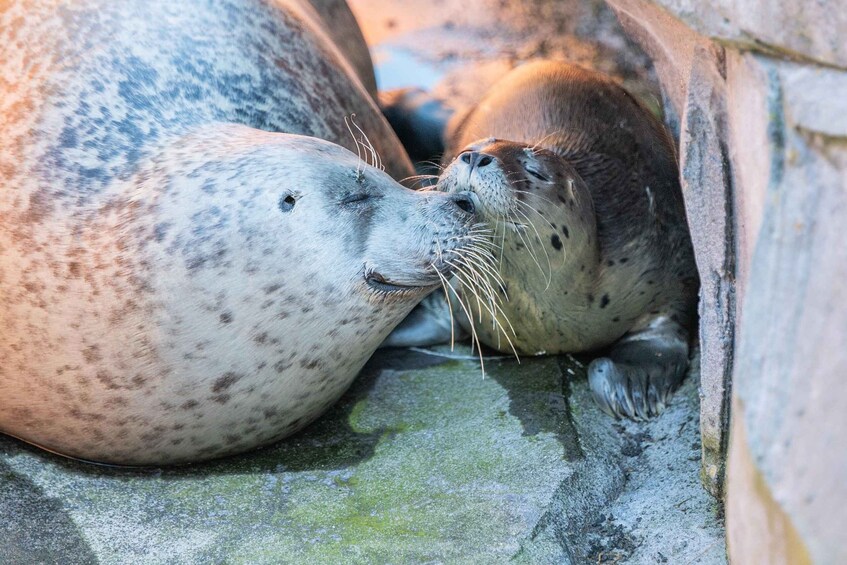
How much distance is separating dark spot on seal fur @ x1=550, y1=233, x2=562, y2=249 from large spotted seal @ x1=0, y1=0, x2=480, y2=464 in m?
0.60

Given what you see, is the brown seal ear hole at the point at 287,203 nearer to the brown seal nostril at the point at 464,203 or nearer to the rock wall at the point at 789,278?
the brown seal nostril at the point at 464,203

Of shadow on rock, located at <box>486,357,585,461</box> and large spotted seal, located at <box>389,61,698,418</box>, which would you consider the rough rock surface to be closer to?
shadow on rock, located at <box>486,357,585,461</box>

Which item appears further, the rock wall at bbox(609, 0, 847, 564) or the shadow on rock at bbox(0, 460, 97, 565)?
the shadow on rock at bbox(0, 460, 97, 565)

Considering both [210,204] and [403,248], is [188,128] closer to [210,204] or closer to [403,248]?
[210,204]

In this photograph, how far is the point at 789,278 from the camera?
1817mm

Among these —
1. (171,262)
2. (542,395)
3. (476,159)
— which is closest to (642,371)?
(542,395)

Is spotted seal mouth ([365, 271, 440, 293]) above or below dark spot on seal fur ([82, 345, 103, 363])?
above

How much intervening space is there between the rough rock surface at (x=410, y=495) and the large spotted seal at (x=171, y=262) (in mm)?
126

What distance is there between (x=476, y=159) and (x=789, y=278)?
1.75m

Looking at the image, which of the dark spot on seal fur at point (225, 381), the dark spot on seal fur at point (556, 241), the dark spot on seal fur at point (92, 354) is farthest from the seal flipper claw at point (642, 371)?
the dark spot on seal fur at point (92, 354)

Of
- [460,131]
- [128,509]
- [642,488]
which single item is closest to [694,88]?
[642,488]

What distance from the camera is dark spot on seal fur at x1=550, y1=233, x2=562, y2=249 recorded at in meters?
3.69

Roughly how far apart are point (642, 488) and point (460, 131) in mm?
2212

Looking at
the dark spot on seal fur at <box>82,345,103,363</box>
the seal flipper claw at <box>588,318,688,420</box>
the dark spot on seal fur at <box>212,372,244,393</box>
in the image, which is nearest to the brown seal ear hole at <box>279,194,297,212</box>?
the dark spot on seal fur at <box>212,372,244,393</box>
